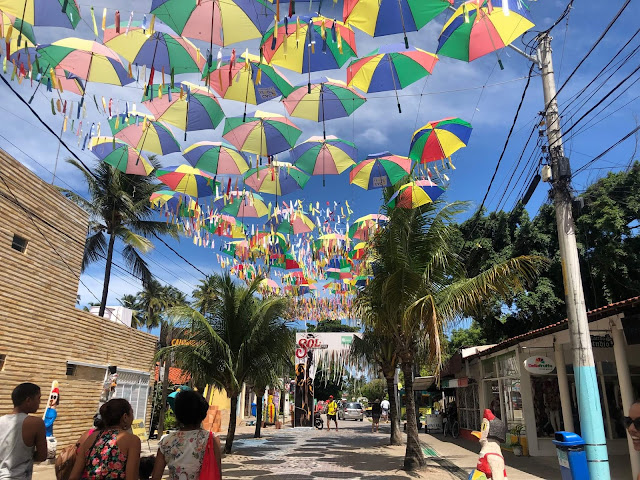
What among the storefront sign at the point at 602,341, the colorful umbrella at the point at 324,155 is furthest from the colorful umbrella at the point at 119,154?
the storefront sign at the point at 602,341

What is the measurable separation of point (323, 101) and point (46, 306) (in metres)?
8.11

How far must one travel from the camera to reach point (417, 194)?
36.5 feet

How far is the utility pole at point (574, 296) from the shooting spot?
7332 mm

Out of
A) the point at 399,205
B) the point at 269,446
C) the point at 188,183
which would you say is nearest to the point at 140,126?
the point at 188,183

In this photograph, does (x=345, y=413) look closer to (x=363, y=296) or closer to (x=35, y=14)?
(x=363, y=296)

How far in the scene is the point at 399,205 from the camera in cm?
1141

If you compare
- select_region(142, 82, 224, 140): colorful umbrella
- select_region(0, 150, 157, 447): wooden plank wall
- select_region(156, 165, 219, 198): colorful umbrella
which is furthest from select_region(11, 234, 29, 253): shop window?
select_region(142, 82, 224, 140): colorful umbrella

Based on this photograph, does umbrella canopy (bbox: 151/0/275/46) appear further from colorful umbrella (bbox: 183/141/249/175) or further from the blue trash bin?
the blue trash bin

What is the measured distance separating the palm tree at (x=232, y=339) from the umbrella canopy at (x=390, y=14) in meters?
9.02

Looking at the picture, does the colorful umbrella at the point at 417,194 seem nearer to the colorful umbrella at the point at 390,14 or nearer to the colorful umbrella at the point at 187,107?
the colorful umbrella at the point at 187,107

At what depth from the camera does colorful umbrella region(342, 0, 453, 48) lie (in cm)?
641

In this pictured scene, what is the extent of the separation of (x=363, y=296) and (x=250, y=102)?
18.3ft

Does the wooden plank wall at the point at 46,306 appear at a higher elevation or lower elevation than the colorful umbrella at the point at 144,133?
lower

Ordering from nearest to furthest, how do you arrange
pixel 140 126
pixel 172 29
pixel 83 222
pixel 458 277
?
1. pixel 172 29
2. pixel 140 126
3. pixel 458 277
4. pixel 83 222
